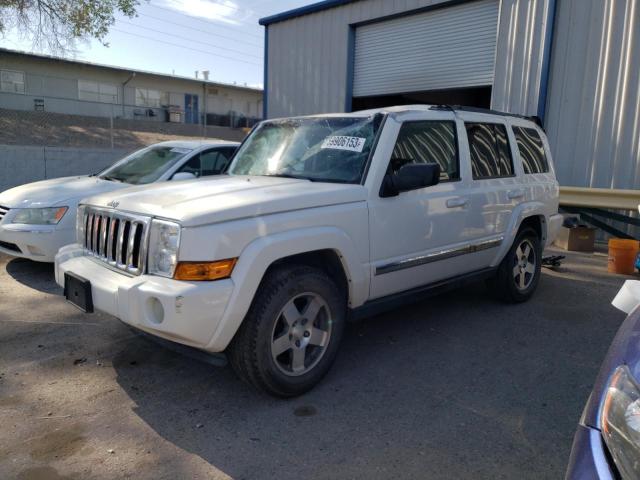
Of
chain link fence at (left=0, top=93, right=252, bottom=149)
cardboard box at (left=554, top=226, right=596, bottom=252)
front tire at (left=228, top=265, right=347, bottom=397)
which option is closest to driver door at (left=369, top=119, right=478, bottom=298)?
front tire at (left=228, top=265, right=347, bottom=397)

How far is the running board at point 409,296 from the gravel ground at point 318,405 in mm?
422

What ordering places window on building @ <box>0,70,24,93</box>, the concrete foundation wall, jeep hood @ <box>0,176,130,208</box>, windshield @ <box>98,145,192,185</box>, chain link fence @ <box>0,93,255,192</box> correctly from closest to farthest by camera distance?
jeep hood @ <box>0,176,130,208</box> < windshield @ <box>98,145,192,185</box> < the concrete foundation wall < chain link fence @ <box>0,93,255,192</box> < window on building @ <box>0,70,24,93</box>

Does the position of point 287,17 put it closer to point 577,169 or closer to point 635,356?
point 577,169

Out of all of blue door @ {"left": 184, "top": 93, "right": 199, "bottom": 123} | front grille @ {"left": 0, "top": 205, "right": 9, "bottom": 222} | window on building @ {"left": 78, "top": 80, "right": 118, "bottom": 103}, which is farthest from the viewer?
blue door @ {"left": 184, "top": 93, "right": 199, "bottom": 123}

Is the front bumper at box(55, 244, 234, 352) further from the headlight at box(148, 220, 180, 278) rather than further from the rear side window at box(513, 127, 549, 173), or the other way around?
the rear side window at box(513, 127, 549, 173)

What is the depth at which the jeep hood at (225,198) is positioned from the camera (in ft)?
10.0

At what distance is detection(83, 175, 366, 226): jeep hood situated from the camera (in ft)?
10.0

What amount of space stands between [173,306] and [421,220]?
2.10m

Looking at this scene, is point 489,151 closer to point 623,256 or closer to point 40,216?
point 623,256

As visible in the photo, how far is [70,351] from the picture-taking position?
4145mm

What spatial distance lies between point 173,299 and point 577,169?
27.6 feet

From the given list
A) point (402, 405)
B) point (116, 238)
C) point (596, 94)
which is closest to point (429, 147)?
point (402, 405)

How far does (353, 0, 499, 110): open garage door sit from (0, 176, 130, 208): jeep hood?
7416 mm

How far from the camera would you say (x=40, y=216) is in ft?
19.3
